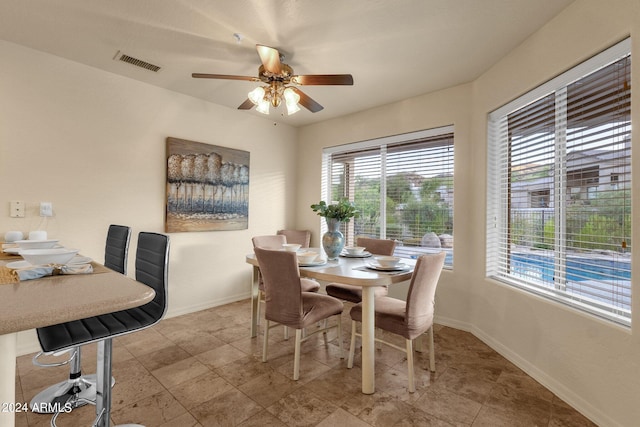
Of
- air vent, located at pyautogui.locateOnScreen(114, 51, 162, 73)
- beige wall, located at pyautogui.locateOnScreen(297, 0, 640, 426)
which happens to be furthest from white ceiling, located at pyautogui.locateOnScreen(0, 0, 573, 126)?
beige wall, located at pyautogui.locateOnScreen(297, 0, 640, 426)

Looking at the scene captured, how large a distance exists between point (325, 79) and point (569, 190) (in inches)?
72.8

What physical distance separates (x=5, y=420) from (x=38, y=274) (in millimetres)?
530

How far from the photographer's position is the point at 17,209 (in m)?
2.42

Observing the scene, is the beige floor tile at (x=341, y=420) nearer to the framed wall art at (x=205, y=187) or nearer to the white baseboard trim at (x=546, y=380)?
the white baseboard trim at (x=546, y=380)

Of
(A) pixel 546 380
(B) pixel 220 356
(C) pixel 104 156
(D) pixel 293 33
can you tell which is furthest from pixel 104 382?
(A) pixel 546 380

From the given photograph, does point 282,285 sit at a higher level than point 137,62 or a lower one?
lower

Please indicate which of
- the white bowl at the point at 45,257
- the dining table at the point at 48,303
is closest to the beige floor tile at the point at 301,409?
the dining table at the point at 48,303

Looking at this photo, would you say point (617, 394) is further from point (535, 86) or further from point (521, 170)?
point (535, 86)

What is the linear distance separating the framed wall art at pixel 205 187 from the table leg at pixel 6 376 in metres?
2.62

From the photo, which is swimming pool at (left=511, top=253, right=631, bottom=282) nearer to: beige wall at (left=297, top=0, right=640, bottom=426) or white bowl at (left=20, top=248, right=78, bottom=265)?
beige wall at (left=297, top=0, right=640, bottom=426)

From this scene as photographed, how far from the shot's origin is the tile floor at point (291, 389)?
1735mm

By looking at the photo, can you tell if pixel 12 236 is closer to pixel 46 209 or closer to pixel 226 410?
pixel 46 209

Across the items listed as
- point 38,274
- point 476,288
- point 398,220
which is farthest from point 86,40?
point 476,288

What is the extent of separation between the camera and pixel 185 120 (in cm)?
344
